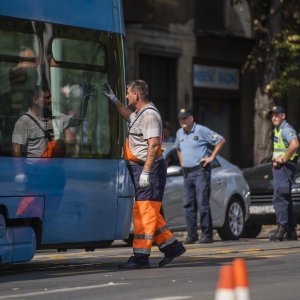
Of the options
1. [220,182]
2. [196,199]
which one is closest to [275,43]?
[220,182]

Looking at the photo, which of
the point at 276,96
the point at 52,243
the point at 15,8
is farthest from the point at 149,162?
the point at 276,96

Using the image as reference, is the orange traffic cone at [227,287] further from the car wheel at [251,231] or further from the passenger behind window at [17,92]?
the car wheel at [251,231]

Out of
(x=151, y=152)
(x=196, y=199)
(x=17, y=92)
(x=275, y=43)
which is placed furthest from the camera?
(x=275, y=43)

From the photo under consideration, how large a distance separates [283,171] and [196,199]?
4.25 feet

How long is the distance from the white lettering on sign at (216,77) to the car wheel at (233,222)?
40.4ft

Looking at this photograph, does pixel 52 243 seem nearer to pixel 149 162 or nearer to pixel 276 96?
pixel 149 162

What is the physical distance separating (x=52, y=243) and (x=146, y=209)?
97 centimetres

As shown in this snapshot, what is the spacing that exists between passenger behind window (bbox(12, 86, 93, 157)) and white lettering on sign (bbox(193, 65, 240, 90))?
754 inches

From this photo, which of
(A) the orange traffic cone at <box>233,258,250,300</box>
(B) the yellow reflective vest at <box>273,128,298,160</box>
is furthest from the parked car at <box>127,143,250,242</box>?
(A) the orange traffic cone at <box>233,258,250,300</box>

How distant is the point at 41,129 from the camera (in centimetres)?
1141

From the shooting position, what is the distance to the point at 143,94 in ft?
39.1

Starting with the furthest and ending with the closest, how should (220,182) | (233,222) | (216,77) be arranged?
1. (216,77)
2. (233,222)
3. (220,182)

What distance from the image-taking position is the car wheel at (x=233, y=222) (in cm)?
1834

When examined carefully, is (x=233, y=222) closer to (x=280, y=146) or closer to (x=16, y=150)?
(x=280, y=146)
